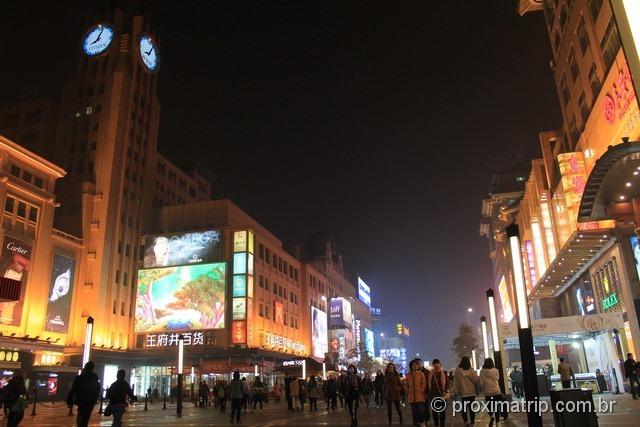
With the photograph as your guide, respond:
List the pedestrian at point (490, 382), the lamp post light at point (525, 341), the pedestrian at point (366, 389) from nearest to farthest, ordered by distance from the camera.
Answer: the lamp post light at point (525, 341) → the pedestrian at point (490, 382) → the pedestrian at point (366, 389)

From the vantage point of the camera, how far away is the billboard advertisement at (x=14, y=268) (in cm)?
4172

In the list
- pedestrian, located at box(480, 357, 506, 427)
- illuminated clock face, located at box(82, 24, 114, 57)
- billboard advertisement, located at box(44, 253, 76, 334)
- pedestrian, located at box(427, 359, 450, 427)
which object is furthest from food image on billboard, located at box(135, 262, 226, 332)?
pedestrian, located at box(480, 357, 506, 427)

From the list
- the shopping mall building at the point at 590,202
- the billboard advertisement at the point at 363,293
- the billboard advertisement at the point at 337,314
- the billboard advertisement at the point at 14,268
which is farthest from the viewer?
the billboard advertisement at the point at 363,293

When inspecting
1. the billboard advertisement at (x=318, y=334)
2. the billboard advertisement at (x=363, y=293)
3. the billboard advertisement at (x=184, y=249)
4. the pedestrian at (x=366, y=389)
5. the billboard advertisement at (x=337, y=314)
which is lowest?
the pedestrian at (x=366, y=389)

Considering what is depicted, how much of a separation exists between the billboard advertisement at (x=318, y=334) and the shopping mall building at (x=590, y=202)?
1621 inches

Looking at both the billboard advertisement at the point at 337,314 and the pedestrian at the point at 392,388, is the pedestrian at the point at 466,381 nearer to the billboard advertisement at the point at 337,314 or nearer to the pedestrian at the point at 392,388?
the pedestrian at the point at 392,388

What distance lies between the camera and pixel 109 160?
58.4 m

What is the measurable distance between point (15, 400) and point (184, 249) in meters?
46.7

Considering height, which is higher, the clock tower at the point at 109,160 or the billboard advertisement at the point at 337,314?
the clock tower at the point at 109,160

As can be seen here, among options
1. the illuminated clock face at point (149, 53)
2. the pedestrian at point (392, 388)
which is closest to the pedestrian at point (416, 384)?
the pedestrian at point (392, 388)

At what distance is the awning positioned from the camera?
25697mm

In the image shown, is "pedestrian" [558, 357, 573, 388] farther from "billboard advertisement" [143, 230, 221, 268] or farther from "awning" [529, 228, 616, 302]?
"billboard advertisement" [143, 230, 221, 268]

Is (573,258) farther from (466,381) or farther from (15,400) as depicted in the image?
(15,400)

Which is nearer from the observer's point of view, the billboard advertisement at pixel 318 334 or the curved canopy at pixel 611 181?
the curved canopy at pixel 611 181
